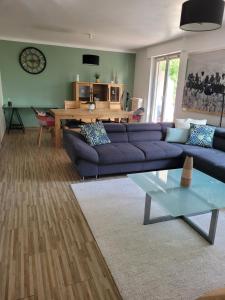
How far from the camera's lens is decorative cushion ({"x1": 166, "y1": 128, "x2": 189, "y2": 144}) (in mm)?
4195

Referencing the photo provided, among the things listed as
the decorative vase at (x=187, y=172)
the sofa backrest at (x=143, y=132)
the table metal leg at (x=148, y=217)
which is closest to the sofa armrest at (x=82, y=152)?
the sofa backrest at (x=143, y=132)

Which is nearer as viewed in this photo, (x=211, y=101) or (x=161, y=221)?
(x=161, y=221)

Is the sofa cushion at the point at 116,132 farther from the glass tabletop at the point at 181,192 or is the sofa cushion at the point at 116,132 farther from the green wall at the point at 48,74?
the green wall at the point at 48,74

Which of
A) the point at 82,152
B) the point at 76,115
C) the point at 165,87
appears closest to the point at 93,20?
the point at 76,115

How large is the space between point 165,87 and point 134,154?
3.55 metres

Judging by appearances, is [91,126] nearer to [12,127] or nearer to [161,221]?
[161,221]

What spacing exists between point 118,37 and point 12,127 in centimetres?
379

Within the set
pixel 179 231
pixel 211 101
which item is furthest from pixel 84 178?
pixel 211 101

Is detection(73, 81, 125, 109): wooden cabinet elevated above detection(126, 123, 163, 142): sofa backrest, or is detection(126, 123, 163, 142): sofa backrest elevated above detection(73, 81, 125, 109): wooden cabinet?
detection(73, 81, 125, 109): wooden cabinet

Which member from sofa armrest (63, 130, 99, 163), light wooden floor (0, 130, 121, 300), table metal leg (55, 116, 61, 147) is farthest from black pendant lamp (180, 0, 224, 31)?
table metal leg (55, 116, 61, 147)

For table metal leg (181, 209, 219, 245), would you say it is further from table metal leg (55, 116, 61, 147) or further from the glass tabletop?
table metal leg (55, 116, 61, 147)

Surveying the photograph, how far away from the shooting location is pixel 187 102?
5.35m

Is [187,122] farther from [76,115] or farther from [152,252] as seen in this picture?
[152,252]

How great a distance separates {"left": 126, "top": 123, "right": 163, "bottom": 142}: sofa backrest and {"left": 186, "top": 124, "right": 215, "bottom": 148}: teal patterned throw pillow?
64 centimetres
